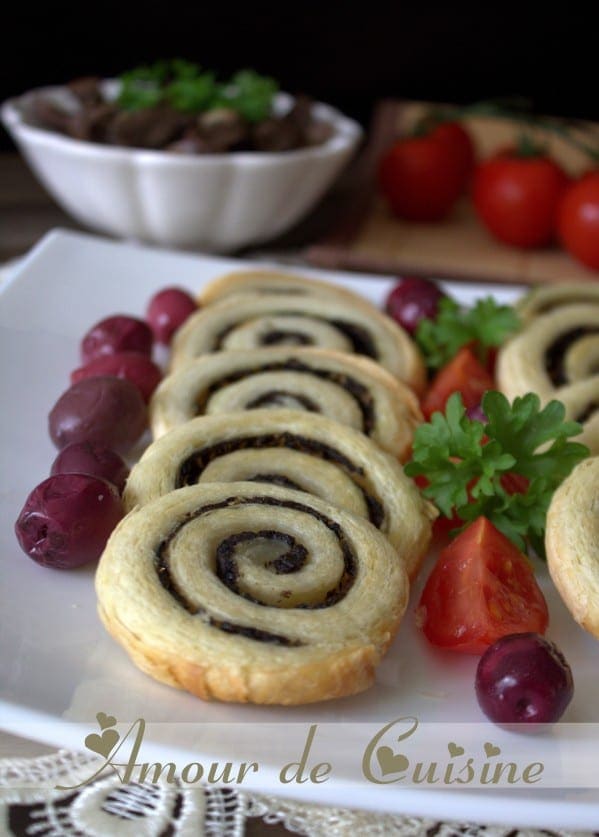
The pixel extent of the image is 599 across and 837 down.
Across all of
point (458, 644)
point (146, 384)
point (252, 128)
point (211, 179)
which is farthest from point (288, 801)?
point (252, 128)

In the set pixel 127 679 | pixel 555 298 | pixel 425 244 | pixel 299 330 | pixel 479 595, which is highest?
pixel 127 679

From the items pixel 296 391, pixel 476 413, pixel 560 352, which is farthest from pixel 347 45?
pixel 476 413

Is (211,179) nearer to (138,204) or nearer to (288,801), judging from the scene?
(138,204)

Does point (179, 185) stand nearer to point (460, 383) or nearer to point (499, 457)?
point (460, 383)

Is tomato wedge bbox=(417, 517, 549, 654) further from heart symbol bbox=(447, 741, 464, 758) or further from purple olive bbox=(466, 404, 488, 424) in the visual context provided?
purple olive bbox=(466, 404, 488, 424)

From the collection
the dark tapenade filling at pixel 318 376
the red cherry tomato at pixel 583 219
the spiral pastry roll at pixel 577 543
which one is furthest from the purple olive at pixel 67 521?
the red cherry tomato at pixel 583 219

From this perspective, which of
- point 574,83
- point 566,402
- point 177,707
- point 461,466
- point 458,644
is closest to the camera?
point 177,707
